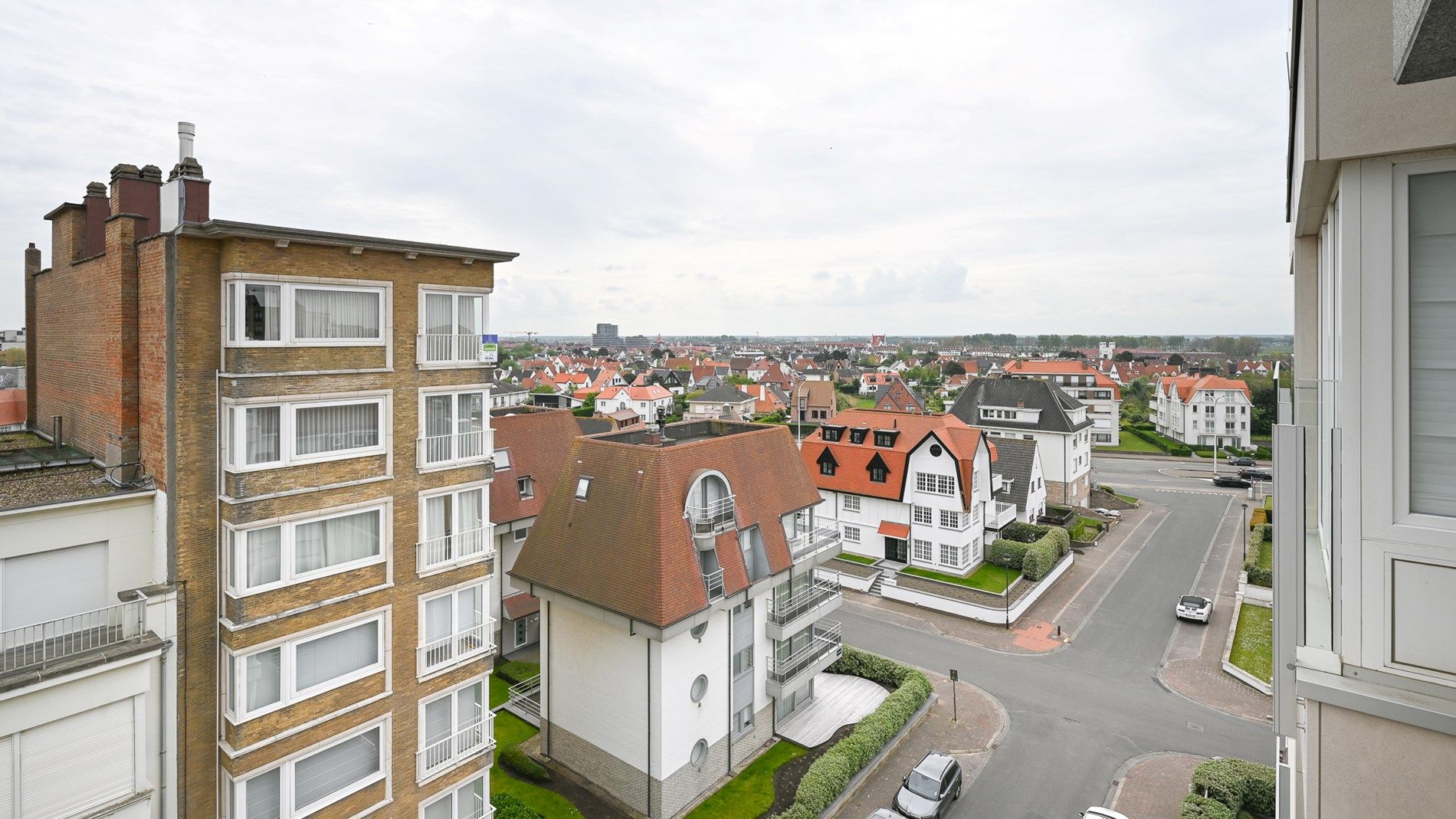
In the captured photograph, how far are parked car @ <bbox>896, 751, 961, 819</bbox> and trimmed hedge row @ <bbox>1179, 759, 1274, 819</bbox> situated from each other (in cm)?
616

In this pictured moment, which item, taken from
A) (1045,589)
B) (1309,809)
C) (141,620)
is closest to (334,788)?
(141,620)

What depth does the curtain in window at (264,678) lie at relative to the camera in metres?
13.4

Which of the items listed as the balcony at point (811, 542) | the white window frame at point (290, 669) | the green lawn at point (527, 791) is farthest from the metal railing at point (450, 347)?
the balcony at point (811, 542)

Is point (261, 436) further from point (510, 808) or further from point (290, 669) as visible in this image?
point (510, 808)

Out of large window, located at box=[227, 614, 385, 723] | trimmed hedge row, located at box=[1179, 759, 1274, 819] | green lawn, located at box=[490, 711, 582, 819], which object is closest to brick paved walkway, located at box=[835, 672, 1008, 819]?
trimmed hedge row, located at box=[1179, 759, 1274, 819]

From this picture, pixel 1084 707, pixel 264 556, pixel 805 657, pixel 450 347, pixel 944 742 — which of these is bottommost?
pixel 944 742

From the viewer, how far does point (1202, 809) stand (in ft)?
63.7

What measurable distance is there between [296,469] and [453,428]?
3.33 metres

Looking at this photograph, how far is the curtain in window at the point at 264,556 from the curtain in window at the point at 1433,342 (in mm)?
15644

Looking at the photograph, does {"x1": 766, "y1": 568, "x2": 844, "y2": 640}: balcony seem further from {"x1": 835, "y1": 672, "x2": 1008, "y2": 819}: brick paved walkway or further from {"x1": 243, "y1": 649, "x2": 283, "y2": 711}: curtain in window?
{"x1": 243, "y1": 649, "x2": 283, "y2": 711}: curtain in window

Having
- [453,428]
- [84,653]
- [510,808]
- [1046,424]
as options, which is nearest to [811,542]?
[510,808]

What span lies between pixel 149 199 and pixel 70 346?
188 inches

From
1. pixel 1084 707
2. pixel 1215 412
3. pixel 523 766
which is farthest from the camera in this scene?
pixel 1215 412

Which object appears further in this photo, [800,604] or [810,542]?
[810,542]
